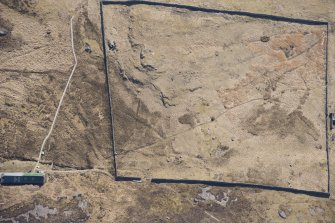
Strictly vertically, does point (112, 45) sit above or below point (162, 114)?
above

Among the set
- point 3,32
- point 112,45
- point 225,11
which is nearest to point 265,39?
point 225,11

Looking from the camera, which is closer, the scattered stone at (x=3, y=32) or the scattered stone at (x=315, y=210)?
the scattered stone at (x=3, y=32)

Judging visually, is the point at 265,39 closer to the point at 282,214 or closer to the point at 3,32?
the point at 282,214

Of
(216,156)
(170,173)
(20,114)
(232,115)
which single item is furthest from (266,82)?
(20,114)

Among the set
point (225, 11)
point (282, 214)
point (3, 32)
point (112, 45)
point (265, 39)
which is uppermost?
point (225, 11)

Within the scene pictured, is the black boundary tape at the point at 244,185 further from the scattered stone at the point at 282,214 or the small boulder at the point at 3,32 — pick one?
the small boulder at the point at 3,32

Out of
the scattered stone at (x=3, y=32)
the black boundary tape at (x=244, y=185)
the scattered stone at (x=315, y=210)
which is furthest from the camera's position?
the scattered stone at (x=315, y=210)

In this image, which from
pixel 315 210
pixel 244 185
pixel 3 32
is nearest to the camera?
pixel 3 32

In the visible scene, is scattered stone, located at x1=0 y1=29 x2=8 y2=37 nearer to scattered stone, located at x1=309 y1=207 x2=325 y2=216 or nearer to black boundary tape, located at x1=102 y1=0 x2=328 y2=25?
black boundary tape, located at x1=102 y1=0 x2=328 y2=25

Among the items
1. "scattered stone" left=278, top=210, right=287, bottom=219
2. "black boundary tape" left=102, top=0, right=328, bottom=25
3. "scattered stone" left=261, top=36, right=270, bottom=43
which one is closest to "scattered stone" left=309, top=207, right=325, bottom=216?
"scattered stone" left=278, top=210, right=287, bottom=219

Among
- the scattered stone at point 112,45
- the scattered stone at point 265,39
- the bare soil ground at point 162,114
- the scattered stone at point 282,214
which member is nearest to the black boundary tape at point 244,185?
the bare soil ground at point 162,114
